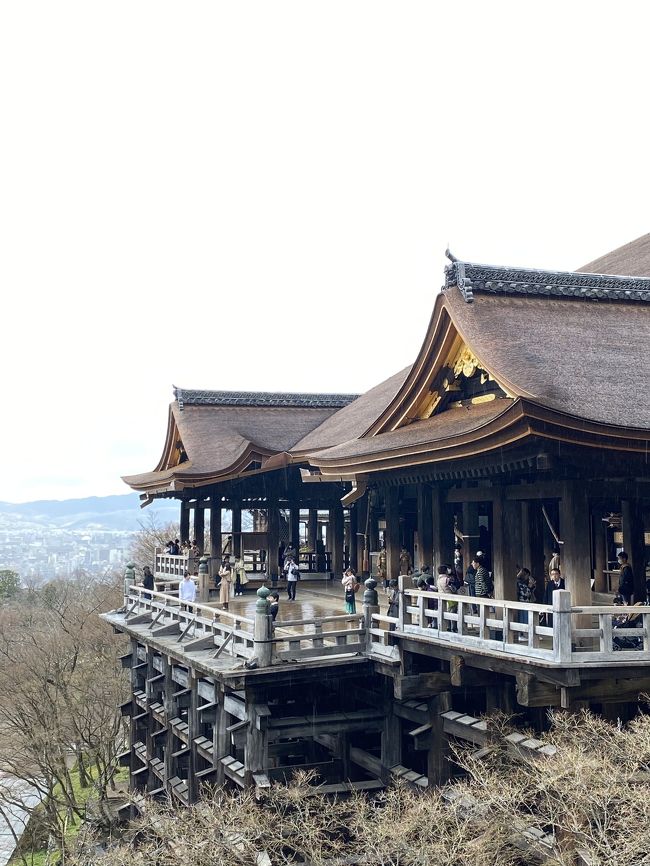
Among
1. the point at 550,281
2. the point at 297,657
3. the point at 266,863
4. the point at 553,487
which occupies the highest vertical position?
the point at 550,281

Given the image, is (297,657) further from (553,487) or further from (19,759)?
(19,759)

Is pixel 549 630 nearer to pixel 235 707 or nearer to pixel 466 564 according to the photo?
pixel 466 564

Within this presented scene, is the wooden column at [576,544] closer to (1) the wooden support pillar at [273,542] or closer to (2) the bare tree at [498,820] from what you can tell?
(2) the bare tree at [498,820]

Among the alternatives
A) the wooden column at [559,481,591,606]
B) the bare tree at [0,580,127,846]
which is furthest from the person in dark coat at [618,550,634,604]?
the bare tree at [0,580,127,846]

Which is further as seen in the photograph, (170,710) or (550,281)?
(170,710)

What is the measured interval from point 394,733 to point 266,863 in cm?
549

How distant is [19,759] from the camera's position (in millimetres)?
34812

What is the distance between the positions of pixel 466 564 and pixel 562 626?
6.79m

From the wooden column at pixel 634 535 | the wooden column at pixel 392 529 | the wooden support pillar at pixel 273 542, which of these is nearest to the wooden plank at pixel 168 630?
the wooden column at pixel 392 529

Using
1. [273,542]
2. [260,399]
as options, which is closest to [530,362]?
[273,542]

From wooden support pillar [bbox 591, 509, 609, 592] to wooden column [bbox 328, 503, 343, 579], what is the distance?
42.0ft

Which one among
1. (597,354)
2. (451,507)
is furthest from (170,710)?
(597,354)

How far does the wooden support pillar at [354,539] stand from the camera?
2958cm

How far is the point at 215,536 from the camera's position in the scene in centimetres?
3091
